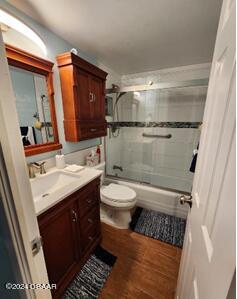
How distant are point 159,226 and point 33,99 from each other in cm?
209

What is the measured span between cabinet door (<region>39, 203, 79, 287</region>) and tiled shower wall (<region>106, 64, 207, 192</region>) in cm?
146

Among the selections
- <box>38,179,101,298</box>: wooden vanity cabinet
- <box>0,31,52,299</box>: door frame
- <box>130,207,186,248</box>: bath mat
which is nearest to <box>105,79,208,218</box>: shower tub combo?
<box>130,207,186,248</box>: bath mat

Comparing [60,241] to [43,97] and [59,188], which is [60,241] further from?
[43,97]

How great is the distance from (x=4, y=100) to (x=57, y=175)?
1.16 m

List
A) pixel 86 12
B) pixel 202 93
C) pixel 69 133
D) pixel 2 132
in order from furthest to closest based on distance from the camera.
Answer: pixel 202 93 → pixel 69 133 → pixel 86 12 → pixel 2 132

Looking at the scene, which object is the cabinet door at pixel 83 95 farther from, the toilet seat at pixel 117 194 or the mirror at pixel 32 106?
the toilet seat at pixel 117 194

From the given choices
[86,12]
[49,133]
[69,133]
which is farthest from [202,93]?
[49,133]

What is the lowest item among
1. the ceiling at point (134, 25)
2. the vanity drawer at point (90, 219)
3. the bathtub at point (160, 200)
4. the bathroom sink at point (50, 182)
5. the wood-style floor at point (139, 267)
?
the wood-style floor at point (139, 267)

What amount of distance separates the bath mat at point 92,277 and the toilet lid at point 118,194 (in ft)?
1.84

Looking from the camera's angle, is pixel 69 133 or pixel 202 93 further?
pixel 202 93

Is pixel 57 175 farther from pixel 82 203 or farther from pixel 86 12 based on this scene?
pixel 86 12

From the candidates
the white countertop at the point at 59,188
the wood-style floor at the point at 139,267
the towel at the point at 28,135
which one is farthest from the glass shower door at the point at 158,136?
the towel at the point at 28,135

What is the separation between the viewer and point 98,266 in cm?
137

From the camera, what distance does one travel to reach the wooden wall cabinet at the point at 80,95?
4.78 ft
